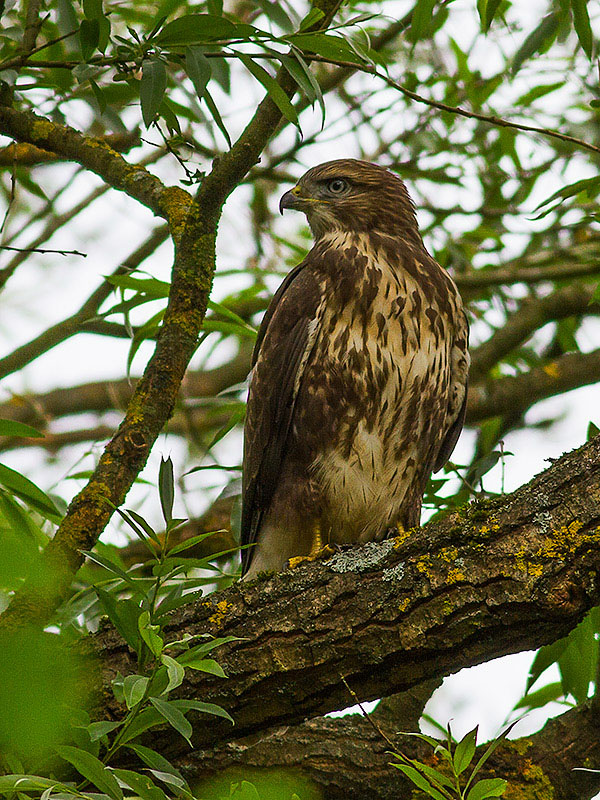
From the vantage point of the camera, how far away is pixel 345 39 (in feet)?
9.19

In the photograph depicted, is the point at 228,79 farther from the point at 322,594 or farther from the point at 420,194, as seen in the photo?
the point at 420,194

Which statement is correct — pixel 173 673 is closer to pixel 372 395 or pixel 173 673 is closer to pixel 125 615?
pixel 125 615

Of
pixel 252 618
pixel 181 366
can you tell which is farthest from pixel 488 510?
pixel 181 366

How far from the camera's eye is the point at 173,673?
6.07ft

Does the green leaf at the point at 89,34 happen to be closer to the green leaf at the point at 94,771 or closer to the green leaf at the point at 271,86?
the green leaf at the point at 271,86

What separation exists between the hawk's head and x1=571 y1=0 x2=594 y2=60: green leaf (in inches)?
61.1

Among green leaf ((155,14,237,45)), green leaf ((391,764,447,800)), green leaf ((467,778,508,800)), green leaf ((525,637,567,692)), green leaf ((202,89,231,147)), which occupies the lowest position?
green leaf ((467,778,508,800))

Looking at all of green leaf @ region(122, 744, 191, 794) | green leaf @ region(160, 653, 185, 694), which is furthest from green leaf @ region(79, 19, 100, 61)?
green leaf @ region(122, 744, 191, 794)

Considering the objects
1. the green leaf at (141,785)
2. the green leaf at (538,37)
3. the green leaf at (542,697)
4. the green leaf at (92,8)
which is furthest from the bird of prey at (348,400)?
the green leaf at (141,785)

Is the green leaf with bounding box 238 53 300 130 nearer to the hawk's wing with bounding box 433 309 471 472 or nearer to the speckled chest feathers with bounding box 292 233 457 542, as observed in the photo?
the speckled chest feathers with bounding box 292 233 457 542

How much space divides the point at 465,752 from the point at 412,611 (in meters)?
0.49

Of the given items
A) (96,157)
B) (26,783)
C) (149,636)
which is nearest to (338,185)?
(96,157)

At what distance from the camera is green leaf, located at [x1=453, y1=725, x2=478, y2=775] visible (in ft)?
6.92

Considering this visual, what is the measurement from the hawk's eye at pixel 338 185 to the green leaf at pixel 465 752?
3.08m
